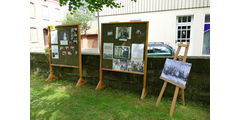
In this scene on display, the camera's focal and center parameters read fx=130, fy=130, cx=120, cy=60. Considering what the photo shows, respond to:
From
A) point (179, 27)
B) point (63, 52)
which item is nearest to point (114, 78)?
point (63, 52)

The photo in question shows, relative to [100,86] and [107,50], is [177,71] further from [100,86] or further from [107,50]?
[100,86]

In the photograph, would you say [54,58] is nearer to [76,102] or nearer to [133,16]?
[76,102]

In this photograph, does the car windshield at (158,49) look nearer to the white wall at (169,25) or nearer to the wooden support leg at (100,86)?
the wooden support leg at (100,86)

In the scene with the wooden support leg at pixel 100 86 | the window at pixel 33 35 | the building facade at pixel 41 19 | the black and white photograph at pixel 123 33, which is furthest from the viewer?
the building facade at pixel 41 19

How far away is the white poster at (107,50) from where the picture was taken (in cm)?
358

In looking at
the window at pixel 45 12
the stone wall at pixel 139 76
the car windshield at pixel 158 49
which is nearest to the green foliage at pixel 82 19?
the window at pixel 45 12

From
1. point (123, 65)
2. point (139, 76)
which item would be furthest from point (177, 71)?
point (123, 65)

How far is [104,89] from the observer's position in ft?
12.5

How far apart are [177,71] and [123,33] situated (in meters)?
→ 1.63

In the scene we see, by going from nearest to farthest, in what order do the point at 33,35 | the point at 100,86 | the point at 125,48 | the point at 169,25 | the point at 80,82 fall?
the point at 125,48 < the point at 100,86 < the point at 80,82 < the point at 169,25 < the point at 33,35

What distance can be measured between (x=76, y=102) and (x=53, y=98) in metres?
0.70

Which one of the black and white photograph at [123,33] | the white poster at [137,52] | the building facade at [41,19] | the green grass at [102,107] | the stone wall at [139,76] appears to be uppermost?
the building facade at [41,19]

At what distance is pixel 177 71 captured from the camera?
8.26 ft

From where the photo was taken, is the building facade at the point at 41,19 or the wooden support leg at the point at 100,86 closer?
the wooden support leg at the point at 100,86
